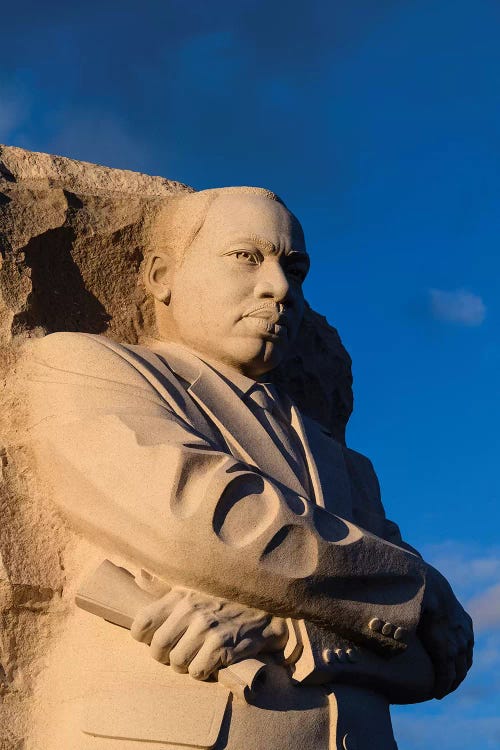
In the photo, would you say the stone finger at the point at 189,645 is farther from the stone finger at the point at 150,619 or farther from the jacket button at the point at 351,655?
the jacket button at the point at 351,655

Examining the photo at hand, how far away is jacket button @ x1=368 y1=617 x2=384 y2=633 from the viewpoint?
541 cm

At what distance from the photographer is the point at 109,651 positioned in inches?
212

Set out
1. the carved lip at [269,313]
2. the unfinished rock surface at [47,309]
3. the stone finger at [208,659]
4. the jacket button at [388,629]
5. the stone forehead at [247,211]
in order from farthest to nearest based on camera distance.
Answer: the stone forehead at [247,211] < the carved lip at [269,313] < the unfinished rock surface at [47,309] < the jacket button at [388,629] < the stone finger at [208,659]

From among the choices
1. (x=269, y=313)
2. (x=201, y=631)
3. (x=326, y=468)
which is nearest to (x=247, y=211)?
(x=269, y=313)

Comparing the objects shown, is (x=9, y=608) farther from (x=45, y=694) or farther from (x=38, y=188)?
(x=38, y=188)

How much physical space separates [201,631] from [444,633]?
1.33 metres

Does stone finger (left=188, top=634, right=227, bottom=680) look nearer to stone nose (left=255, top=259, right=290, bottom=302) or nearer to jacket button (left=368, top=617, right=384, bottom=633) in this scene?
jacket button (left=368, top=617, right=384, bottom=633)

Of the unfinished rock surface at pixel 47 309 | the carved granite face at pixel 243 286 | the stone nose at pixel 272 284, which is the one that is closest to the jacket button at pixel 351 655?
the unfinished rock surface at pixel 47 309

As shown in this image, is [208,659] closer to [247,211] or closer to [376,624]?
[376,624]

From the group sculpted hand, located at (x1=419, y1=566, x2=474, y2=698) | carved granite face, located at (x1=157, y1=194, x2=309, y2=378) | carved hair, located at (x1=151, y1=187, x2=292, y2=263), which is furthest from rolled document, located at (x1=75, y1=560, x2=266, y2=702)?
carved hair, located at (x1=151, y1=187, x2=292, y2=263)

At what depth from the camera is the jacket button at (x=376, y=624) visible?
17.7 ft

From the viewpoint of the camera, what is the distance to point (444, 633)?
5.97 metres

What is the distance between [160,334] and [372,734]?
2.30 metres

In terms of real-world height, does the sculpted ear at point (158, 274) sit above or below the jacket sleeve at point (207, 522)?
above
